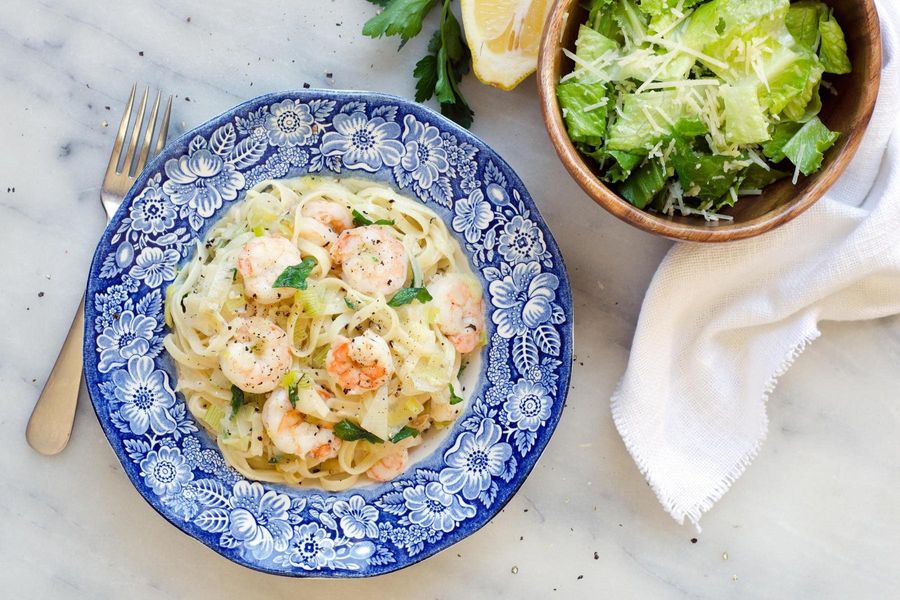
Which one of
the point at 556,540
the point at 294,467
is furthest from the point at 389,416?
the point at 556,540

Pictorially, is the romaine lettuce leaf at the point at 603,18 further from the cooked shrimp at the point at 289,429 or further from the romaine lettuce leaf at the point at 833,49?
the cooked shrimp at the point at 289,429

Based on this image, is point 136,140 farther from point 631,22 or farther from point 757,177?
point 757,177

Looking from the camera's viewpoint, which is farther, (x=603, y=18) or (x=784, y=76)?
(x=603, y=18)

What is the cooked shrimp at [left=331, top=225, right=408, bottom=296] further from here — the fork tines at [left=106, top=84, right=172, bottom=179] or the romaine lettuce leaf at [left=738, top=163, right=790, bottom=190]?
the romaine lettuce leaf at [left=738, top=163, right=790, bottom=190]

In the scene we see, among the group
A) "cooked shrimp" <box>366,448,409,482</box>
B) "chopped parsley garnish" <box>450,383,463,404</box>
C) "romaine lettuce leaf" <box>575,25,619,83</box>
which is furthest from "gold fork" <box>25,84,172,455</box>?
"romaine lettuce leaf" <box>575,25,619,83</box>

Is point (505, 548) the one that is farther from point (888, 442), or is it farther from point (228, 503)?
point (888, 442)

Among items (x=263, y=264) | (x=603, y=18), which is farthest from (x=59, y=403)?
(x=603, y=18)

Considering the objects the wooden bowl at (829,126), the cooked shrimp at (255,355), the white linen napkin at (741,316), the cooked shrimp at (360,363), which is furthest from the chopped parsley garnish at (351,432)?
the wooden bowl at (829,126)
